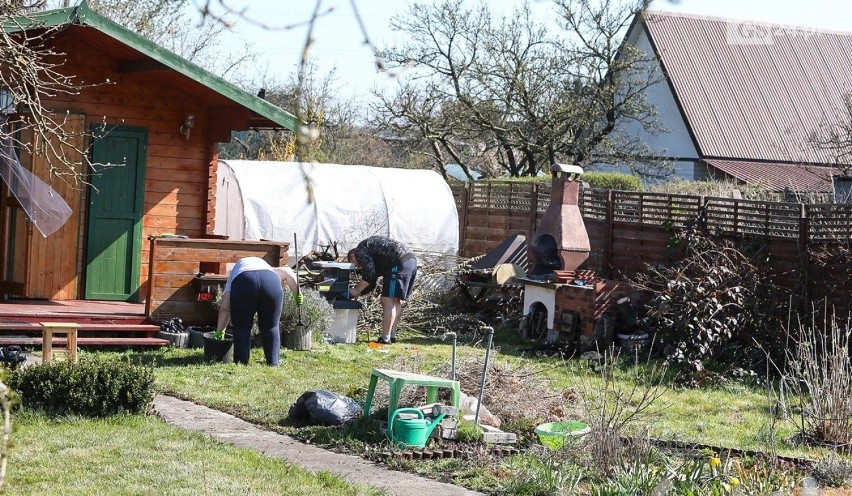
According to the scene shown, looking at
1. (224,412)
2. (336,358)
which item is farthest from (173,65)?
(224,412)

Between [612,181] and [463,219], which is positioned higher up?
[612,181]

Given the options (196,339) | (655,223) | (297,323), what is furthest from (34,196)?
(655,223)

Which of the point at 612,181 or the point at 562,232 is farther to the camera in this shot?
the point at 612,181

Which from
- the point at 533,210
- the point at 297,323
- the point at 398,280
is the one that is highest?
the point at 533,210

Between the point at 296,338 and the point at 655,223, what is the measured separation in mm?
5700

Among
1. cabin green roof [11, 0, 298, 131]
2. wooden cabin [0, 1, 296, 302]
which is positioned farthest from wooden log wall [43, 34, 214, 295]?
cabin green roof [11, 0, 298, 131]

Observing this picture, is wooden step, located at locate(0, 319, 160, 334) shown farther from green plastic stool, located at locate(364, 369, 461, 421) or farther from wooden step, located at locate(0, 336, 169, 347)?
green plastic stool, located at locate(364, 369, 461, 421)

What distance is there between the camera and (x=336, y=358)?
1328 cm

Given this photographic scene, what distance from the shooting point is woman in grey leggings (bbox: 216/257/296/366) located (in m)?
11.8

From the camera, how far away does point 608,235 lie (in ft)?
56.0

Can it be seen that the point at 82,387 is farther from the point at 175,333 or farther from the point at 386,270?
the point at 386,270

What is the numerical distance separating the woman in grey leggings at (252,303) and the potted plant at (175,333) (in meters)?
1.50

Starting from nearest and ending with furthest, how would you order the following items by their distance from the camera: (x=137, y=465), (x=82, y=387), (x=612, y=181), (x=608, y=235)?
(x=137, y=465)
(x=82, y=387)
(x=608, y=235)
(x=612, y=181)

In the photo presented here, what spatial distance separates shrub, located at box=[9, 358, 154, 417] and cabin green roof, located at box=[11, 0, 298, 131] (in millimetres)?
4594
